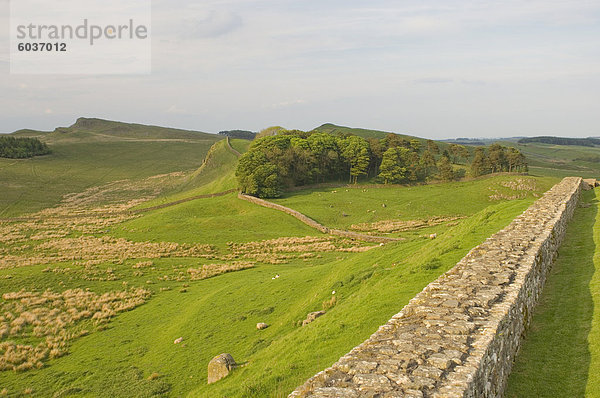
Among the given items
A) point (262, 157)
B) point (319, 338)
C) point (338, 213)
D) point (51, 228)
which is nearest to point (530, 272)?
point (319, 338)

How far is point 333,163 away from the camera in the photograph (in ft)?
277

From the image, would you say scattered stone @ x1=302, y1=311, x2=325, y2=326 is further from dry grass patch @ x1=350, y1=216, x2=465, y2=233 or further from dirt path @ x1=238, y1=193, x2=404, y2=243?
dry grass patch @ x1=350, y1=216, x2=465, y2=233

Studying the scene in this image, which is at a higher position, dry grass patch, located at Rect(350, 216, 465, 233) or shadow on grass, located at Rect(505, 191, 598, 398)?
shadow on grass, located at Rect(505, 191, 598, 398)

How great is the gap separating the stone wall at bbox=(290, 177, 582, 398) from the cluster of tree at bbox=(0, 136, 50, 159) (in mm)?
164125

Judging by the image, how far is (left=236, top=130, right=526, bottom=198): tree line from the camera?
7212 centimetres

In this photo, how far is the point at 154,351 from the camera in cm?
1988

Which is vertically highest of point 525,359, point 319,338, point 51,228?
point 525,359

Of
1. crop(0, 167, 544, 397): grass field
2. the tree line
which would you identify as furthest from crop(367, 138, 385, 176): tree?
crop(0, 167, 544, 397): grass field

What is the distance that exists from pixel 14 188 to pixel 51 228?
2016 inches

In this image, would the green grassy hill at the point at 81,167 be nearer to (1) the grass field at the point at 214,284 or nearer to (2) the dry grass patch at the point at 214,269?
(1) the grass field at the point at 214,284

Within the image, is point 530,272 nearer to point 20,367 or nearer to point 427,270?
point 427,270

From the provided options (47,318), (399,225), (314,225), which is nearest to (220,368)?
(47,318)

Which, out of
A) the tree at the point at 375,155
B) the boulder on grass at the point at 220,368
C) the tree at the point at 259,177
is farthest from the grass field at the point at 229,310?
the tree at the point at 375,155

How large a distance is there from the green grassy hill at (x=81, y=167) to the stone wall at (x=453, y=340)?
307 ft
